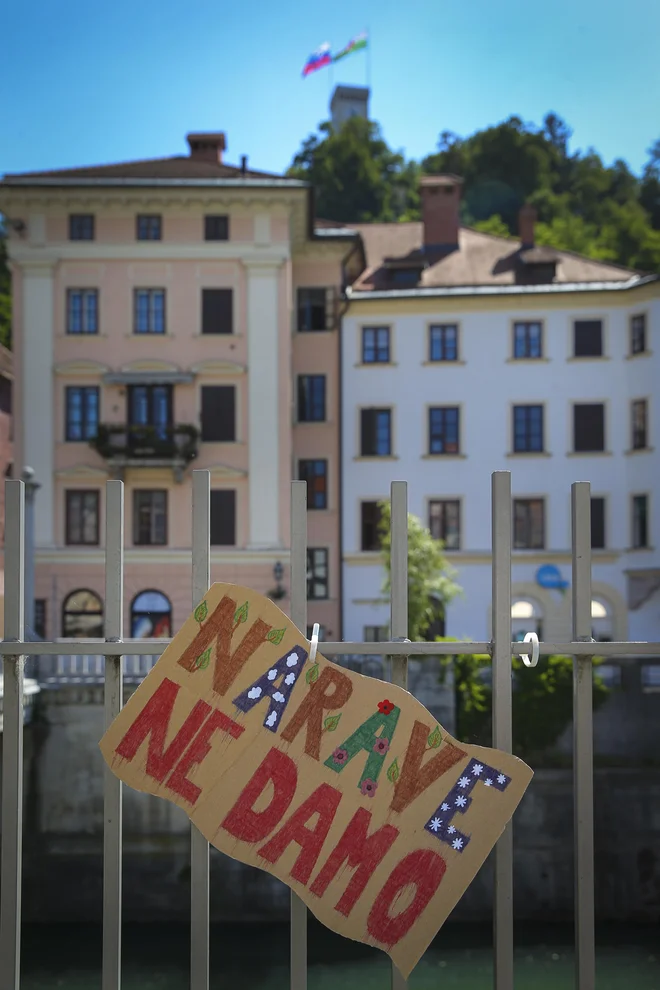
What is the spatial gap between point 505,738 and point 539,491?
28471mm

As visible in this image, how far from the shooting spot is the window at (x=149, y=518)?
29.4 m

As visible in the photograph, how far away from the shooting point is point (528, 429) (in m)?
31.6

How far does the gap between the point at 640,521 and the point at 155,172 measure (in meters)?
16.5

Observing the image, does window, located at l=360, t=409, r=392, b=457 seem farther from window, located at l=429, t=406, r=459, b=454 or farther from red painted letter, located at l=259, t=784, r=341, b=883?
red painted letter, located at l=259, t=784, r=341, b=883

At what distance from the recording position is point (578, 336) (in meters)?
31.6

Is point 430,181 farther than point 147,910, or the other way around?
point 430,181

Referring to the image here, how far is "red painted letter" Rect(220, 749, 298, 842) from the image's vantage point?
3.12m

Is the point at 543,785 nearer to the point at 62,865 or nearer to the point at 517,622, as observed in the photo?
the point at 62,865

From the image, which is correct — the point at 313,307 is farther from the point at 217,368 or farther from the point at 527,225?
the point at 527,225

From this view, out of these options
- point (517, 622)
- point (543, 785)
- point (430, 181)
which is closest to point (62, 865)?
point (543, 785)

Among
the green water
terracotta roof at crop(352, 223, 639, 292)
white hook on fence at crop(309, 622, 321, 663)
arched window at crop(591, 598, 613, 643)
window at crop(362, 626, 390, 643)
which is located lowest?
the green water

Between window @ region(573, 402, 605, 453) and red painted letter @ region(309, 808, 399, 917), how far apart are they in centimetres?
2913

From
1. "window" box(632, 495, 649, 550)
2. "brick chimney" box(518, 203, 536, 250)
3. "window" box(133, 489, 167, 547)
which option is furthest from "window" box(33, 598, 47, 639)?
"brick chimney" box(518, 203, 536, 250)

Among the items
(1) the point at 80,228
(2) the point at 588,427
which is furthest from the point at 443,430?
(1) the point at 80,228
